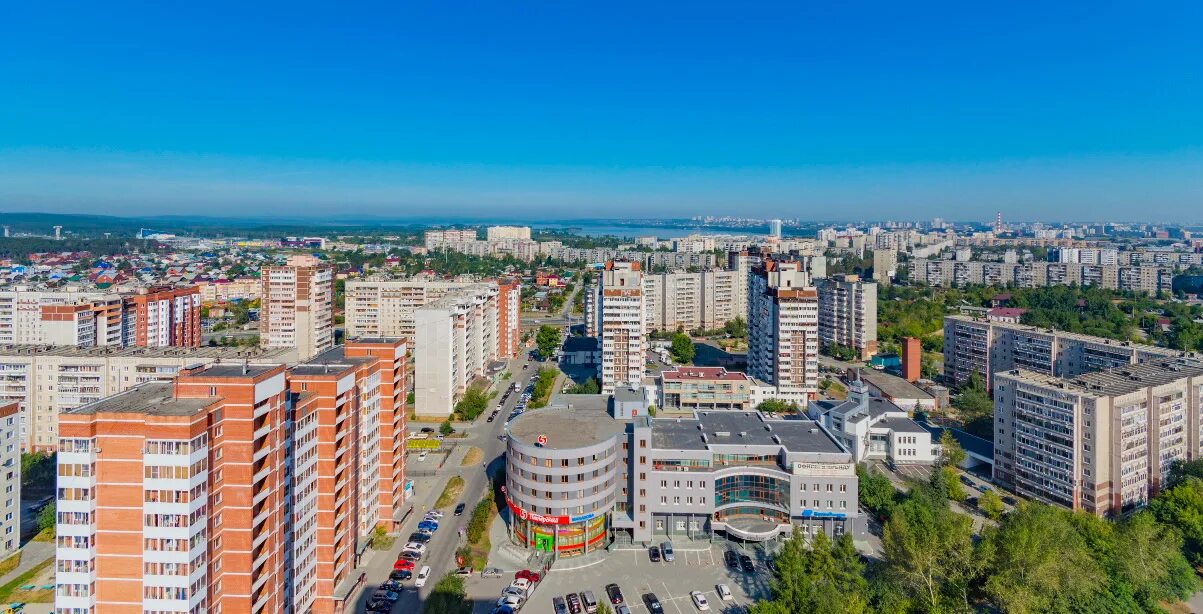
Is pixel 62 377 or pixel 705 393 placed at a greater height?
pixel 62 377

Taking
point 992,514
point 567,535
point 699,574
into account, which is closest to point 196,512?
point 567,535

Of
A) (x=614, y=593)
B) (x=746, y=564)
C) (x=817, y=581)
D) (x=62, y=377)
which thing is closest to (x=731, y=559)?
(x=746, y=564)

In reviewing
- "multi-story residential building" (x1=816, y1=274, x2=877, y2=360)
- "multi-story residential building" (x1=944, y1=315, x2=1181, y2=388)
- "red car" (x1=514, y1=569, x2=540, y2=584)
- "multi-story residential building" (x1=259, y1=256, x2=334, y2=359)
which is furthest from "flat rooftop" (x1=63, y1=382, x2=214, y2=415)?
"multi-story residential building" (x1=816, y1=274, x2=877, y2=360)

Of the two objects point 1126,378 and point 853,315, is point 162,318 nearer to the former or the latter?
point 853,315

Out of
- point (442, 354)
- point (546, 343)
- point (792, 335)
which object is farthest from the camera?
point (546, 343)

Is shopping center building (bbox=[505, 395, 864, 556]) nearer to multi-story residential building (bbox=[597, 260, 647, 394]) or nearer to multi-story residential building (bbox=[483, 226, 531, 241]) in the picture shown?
multi-story residential building (bbox=[597, 260, 647, 394])

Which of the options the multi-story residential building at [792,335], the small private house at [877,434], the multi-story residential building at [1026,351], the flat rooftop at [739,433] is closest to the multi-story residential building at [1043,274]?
the multi-story residential building at [1026,351]

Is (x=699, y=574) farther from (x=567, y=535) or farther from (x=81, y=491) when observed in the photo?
(x=81, y=491)
